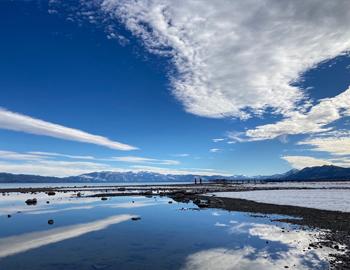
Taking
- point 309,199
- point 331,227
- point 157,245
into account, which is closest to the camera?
point 157,245

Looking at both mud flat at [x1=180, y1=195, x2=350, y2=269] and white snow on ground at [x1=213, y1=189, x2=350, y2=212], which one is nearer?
mud flat at [x1=180, y1=195, x2=350, y2=269]

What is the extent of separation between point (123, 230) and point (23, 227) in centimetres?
1205

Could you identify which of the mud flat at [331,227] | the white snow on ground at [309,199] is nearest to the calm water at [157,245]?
the mud flat at [331,227]

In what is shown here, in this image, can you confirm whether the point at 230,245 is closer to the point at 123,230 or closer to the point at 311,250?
the point at 311,250

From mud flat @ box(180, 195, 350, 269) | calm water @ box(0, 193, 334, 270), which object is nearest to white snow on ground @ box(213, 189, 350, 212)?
mud flat @ box(180, 195, 350, 269)

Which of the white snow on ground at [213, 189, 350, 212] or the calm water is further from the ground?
the white snow on ground at [213, 189, 350, 212]

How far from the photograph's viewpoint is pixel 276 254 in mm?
22609

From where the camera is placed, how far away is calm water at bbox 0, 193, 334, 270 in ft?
66.8

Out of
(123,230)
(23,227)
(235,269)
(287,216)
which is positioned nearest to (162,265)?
(235,269)

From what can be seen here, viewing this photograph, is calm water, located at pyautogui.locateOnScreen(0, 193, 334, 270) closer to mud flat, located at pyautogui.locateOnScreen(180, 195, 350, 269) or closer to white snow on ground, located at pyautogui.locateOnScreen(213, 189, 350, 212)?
mud flat, located at pyautogui.locateOnScreen(180, 195, 350, 269)

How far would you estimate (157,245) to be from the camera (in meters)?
26.2

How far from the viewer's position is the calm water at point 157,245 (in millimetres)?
20359

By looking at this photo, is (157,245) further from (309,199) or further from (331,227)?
(309,199)

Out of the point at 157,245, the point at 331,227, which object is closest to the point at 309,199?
the point at 331,227
